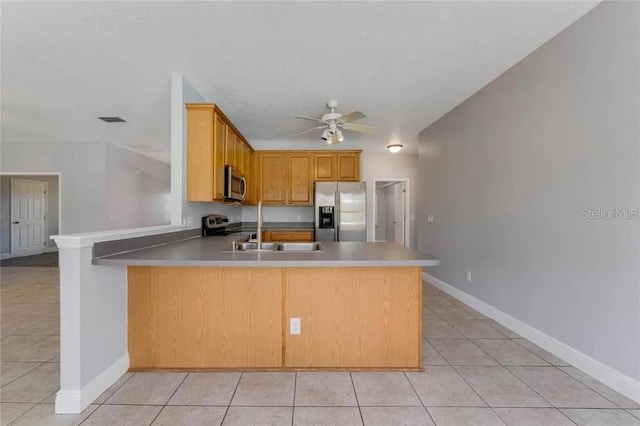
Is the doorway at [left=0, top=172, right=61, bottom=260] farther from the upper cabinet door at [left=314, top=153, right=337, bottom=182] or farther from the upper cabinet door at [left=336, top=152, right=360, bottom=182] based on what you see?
the upper cabinet door at [left=336, top=152, right=360, bottom=182]

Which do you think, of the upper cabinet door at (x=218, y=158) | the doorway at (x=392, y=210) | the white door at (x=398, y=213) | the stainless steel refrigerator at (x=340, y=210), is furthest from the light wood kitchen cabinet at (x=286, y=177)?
the white door at (x=398, y=213)

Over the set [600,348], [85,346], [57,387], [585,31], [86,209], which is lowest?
[57,387]

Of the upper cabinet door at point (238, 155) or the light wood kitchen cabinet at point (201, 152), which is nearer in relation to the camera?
the light wood kitchen cabinet at point (201, 152)

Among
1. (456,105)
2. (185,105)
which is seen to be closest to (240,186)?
(185,105)

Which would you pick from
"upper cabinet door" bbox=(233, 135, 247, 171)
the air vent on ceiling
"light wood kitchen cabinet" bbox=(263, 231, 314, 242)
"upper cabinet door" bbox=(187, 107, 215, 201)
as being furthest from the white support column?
the air vent on ceiling

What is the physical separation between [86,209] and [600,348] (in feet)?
24.5

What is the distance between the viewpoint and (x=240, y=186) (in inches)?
151

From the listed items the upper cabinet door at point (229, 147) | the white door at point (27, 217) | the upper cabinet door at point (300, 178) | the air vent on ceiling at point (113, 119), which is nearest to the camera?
the upper cabinet door at point (229, 147)

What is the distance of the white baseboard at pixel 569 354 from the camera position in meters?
1.75

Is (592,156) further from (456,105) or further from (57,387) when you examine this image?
(57,387)

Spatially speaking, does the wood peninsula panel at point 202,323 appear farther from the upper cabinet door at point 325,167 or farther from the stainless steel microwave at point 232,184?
the upper cabinet door at point 325,167

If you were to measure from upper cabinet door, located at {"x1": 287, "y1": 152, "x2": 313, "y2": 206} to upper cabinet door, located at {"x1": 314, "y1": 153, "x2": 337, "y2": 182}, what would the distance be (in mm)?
109

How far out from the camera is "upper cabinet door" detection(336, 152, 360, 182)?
5293mm

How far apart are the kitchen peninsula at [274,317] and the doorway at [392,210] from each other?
14.3 ft
